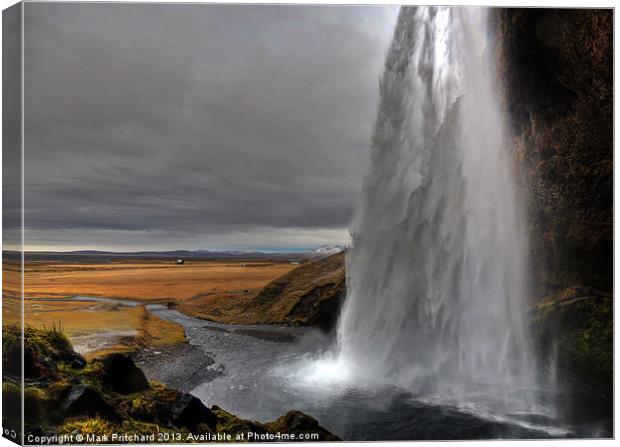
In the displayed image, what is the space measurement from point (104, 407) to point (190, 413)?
107 centimetres

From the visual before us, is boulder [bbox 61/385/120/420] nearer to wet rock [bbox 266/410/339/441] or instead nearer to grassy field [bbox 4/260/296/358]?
grassy field [bbox 4/260/296/358]

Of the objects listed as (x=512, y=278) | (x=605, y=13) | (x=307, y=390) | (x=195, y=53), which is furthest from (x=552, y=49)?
(x=307, y=390)

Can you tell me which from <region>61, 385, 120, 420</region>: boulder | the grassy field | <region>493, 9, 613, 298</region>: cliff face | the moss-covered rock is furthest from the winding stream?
<region>493, 9, 613, 298</region>: cliff face

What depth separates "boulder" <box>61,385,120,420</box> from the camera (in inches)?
265

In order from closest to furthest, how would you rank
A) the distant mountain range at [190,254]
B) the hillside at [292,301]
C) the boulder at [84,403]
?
the boulder at [84,403], the distant mountain range at [190,254], the hillside at [292,301]

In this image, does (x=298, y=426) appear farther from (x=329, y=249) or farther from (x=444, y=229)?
(x=444, y=229)

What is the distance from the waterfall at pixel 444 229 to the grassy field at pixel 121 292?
63.3 inches

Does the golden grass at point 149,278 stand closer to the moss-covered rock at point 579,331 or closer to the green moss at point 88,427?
the green moss at point 88,427

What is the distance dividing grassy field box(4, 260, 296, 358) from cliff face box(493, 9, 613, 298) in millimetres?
3531

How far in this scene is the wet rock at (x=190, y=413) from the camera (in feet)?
23.0

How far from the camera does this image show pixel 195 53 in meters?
7.12

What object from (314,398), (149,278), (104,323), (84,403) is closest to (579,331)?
(314,398)

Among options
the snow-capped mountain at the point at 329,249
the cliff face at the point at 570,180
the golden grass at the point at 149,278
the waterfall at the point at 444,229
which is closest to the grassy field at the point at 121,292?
the golden grass at the point at 149,278

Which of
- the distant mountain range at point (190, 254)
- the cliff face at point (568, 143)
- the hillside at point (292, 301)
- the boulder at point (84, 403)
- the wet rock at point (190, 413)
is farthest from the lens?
the hillside at point (292, 301)
